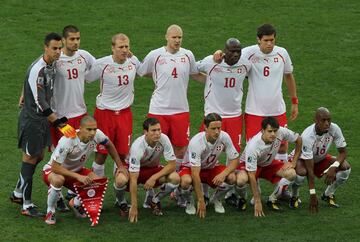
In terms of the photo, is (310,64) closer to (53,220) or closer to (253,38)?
(253,38)

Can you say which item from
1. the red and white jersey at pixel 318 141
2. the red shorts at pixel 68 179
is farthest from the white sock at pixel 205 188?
the red shorts at pixel 68 179

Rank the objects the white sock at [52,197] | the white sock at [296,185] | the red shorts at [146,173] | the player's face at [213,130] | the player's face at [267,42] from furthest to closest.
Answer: the player's face at [267,42]
the white sock at [296,185]
the red shorts at [146,173]
the player's face at [213,130]
the white sock at [52,197]

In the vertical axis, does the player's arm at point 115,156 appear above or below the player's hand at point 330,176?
above

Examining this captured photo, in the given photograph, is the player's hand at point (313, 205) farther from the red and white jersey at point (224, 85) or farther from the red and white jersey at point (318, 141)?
the red and white jersey at point (224, 85)

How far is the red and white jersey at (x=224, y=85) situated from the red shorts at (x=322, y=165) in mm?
1283

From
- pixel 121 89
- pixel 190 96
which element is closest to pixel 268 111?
pixel 121 89

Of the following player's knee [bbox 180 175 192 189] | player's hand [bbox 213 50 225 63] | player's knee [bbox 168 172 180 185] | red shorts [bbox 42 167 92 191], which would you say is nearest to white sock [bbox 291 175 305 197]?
player's knee [bbox 180 175 192 189]

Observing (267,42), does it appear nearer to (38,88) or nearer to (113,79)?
(113,79)

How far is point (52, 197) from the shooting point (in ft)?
42.2

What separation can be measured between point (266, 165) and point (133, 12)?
9065mm

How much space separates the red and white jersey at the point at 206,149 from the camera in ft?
43.5

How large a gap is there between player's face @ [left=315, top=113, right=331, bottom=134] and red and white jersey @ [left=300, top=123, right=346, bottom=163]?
116 millimetres

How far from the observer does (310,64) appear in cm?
1964

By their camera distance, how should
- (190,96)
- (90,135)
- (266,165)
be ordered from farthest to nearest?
(190,96)
(266,165)
(90,135)
